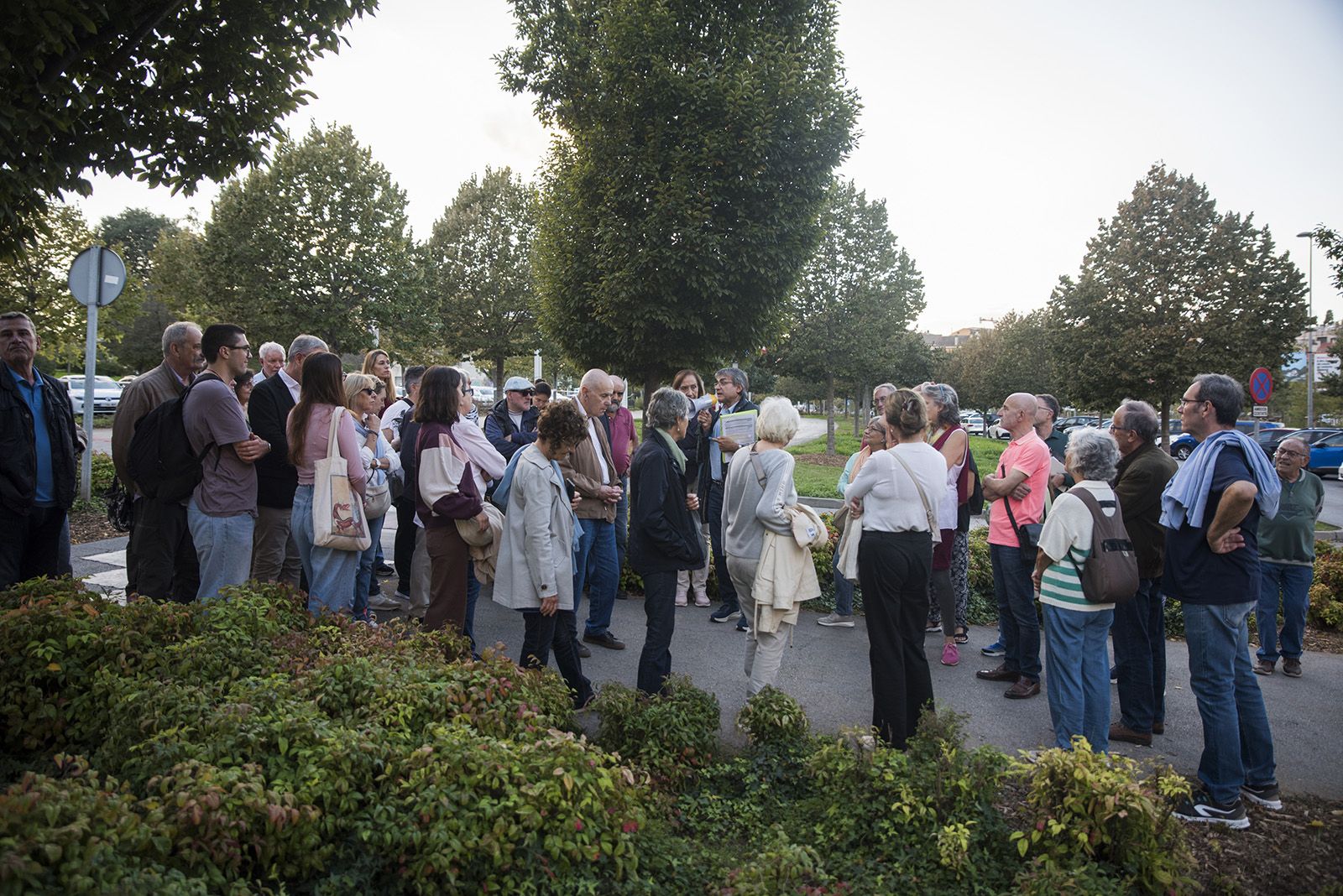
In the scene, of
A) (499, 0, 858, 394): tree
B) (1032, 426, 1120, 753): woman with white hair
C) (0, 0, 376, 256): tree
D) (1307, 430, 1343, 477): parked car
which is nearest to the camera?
(0, 0, 376, 256): tree

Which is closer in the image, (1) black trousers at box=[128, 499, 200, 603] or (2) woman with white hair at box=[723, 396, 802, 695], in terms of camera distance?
(2) woman with white hair at box=[723, 396, 802, 695]

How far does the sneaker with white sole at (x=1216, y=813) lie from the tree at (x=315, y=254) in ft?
86.2

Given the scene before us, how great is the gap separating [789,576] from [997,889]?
→ 6.45 ft

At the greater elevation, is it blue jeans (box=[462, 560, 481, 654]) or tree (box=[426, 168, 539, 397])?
tree (box=[426, 168, 539, 397])

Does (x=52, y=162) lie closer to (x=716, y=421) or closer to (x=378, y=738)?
(x=378, y=738)

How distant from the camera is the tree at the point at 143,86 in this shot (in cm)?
373

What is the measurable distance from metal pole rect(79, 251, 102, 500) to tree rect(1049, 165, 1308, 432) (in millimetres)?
26949

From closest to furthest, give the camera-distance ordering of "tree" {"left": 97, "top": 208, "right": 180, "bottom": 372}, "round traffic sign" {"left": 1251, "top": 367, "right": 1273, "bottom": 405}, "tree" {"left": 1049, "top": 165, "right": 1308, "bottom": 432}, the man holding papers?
the man holding papers → "round traffic sign" {"left": 1251, "top": 367, "right": 1273, "bottom": 405} → "tree" {"left": 1049, "top": 165, "right": 1308, "bottom": 432} → "tree" {"left": 97, "top": 208, "right": 180, "bottom": 372}

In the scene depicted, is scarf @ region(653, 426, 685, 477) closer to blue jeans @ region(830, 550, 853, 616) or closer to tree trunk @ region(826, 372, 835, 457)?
blue jeans @ region(830, 550, 853, 616)

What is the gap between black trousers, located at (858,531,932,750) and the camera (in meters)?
4.50

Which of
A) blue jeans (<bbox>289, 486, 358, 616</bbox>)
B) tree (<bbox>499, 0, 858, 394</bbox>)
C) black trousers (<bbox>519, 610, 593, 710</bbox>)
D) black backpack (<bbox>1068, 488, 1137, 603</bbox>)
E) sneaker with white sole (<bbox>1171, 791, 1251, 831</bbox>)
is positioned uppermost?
tree (<bbox>499, 0, 858, 394</bbox>)

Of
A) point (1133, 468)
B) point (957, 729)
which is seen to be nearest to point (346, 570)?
point (957, 729)

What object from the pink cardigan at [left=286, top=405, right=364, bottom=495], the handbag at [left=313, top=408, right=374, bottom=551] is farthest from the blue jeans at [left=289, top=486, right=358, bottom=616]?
the pink cardigan at [left=286, top=405, right=364, bottom=495]

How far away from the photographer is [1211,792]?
4.05m
